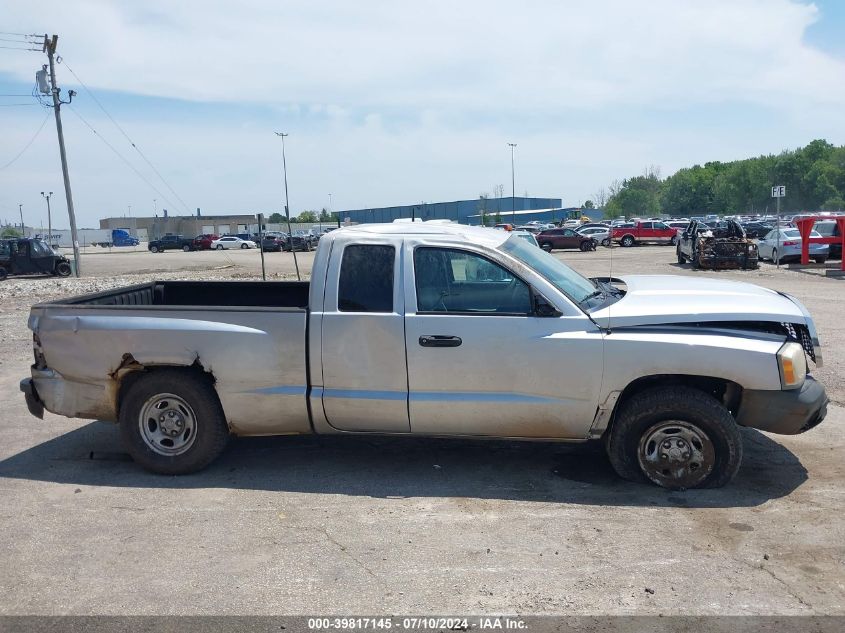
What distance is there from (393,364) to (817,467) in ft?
10.9

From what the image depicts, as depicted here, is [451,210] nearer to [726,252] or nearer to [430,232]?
[726,252]

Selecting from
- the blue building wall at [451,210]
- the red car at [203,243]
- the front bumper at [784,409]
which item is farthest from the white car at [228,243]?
the front bumper at [784,409]

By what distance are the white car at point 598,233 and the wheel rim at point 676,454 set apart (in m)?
41.8

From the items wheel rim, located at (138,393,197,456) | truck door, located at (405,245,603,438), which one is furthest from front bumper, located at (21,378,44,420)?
truck door, located at (405,245,603,438)

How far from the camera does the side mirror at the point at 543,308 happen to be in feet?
16.7

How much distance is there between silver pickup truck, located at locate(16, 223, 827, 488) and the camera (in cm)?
497

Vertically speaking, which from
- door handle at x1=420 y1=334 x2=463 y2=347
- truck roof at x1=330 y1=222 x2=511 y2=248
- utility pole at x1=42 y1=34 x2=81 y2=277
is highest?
utility pole at x1=42 y1=34 x2=81 y2=277

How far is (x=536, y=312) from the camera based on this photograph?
5.11 metres

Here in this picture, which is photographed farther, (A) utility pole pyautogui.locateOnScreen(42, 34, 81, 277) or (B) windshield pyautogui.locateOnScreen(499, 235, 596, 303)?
(A) utility pole pyautogui.locateOnScreen(42, 34, 81, 277)

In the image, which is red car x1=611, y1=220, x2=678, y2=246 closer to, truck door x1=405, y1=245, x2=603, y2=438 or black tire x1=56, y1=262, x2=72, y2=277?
black tire x1=56, y1=262, x2=72, y2=277

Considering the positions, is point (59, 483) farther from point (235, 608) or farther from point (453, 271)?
point (453, 271)

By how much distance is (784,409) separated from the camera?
4902mm

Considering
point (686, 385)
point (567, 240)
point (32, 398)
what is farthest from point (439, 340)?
point (567, 240)

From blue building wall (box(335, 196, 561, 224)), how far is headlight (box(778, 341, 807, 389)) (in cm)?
3678
